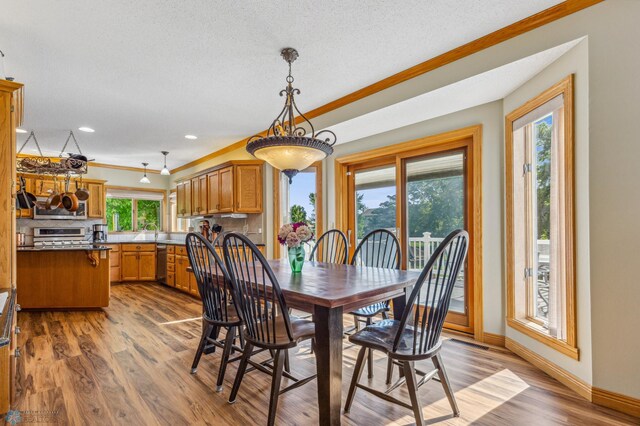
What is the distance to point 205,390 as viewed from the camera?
7.56ft

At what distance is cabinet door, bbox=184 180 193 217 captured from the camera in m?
6.46

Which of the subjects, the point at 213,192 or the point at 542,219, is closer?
the point at 542,219

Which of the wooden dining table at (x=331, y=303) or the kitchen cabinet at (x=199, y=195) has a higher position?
the kitchen cabinet at (x=199, y=195)

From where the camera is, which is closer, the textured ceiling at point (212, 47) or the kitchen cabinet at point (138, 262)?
the textured ceiling at point (212, 47)

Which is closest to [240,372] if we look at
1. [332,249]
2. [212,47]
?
[332,249]

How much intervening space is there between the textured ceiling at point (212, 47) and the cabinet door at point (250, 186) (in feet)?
3.80

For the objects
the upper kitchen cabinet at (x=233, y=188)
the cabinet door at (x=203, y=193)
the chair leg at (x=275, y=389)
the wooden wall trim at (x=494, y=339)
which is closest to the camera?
the chair leg at (x=275, y=389)

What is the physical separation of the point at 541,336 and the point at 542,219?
0.93 m

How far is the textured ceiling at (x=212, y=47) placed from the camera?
84.6 inches

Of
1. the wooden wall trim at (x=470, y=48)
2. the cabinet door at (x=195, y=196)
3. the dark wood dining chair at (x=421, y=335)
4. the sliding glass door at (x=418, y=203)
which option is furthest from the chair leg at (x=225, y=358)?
the cabinet door at (x=195, y=196)

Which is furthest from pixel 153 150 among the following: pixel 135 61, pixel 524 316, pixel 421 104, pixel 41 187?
pixel 524 316

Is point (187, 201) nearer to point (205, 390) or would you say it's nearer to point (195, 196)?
point (195, 196)

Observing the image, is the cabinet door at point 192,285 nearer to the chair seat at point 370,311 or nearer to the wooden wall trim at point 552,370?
the chair seat at point 370,311

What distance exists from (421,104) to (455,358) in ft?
7.51
